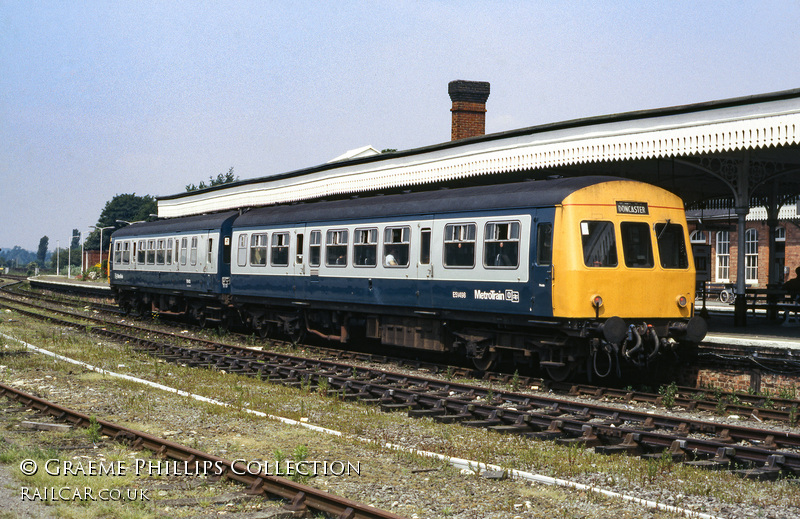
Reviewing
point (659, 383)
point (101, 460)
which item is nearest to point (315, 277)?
point (659, 383)

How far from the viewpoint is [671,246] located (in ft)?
46.1

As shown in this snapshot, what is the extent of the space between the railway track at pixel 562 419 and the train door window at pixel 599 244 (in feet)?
7.84

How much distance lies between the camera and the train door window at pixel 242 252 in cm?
2275

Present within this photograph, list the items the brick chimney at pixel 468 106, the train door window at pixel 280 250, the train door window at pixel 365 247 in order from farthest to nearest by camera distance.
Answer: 1. the brick chimney at pixel 468 106
2. the train door window at pixel 280 250
3. the train door window at pixel 365 247

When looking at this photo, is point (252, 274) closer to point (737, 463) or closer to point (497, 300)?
point (497, 300)

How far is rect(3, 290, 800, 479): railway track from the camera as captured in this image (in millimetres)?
8453

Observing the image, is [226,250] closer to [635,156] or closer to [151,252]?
[151,252]

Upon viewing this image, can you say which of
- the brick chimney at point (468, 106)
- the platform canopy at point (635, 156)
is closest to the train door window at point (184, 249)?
the platform canopy at point (635, 156)

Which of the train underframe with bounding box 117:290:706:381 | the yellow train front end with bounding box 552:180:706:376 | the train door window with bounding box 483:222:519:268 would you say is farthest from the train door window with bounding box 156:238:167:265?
the yellow train front end with bounding box 552:180:706:376

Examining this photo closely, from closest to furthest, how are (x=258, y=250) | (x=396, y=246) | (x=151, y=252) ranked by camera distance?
(x=396, y=246) → (x=258, y=250) → (x=151, y=252)

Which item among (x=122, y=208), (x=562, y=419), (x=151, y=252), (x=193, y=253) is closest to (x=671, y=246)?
(x=562, y=419)

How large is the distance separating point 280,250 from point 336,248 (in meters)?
2.76

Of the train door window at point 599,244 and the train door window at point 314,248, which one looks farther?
the train door window at point 314,248

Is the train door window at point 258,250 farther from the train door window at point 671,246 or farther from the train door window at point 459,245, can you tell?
the train door window at point 671,246
